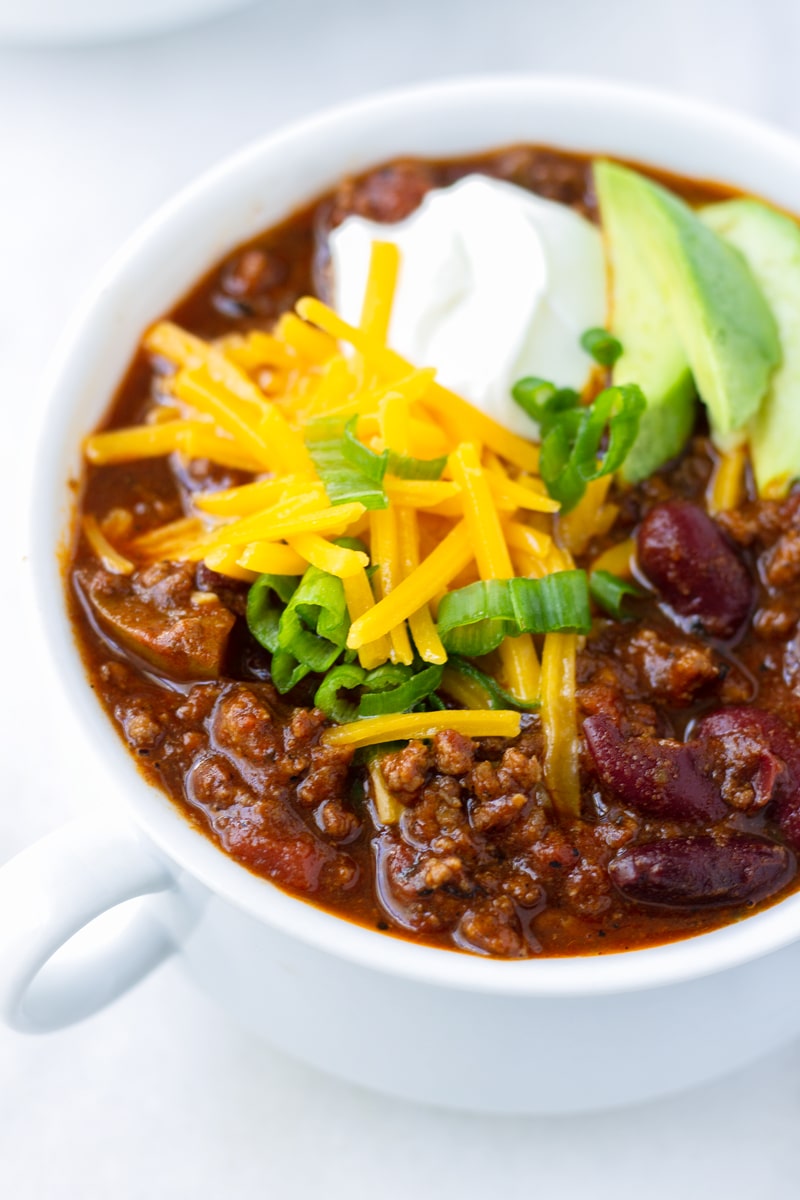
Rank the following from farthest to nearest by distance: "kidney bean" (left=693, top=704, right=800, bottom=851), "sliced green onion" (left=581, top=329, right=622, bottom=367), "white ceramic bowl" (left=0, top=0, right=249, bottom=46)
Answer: "white ceramic bowl" (left=0, top=0, right=249, bottom=46) → "sliced green onion" (left=581, top=329, right=622, bottom=367) → "kidney bean" (left=693, top=704, right=800, bottom=851)

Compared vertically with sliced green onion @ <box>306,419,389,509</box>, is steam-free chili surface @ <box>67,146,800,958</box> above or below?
below

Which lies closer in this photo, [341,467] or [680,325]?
[341,467]

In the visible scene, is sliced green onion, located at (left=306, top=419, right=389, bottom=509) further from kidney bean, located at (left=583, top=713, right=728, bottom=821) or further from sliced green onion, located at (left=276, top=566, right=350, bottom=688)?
kidney bean, located at (left=583, top=713, right=728, bottom=821)

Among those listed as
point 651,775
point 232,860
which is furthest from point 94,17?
point 651,775

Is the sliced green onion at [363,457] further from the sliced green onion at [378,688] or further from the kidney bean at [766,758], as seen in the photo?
the kidney bean at [766,758]

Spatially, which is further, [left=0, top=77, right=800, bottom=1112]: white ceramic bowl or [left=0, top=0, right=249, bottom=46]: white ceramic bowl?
[left=0, top=0, right=249, bottom=46]: white ceramic bowl

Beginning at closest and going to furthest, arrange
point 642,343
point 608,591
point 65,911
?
point 65,911
point 608,591
point 642,343

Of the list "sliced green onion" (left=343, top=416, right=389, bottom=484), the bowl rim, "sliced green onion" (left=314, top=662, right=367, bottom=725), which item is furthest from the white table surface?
"sliced green onion" (left=343, top=416, right=389, bottom=484)

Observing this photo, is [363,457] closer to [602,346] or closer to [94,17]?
[602,346]
